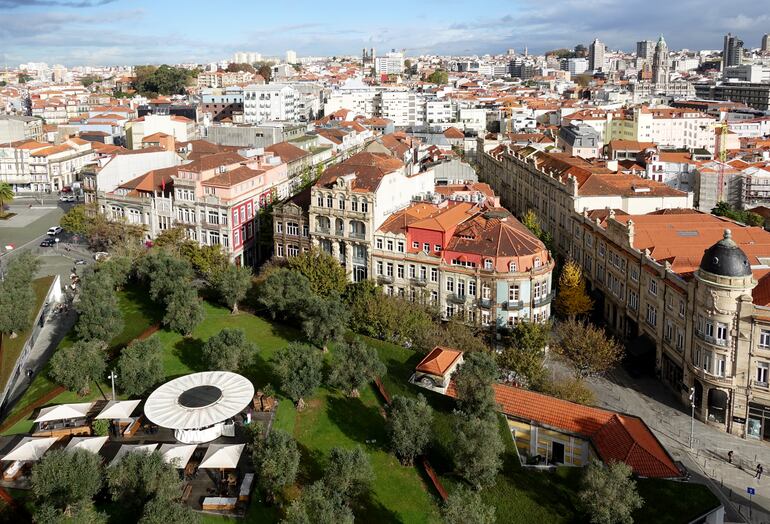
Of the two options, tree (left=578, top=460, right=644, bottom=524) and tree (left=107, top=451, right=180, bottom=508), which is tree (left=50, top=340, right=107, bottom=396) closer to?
tree (left=107, top=451, right=180, bottom=508)

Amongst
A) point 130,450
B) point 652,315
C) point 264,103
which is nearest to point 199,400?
point 130,450

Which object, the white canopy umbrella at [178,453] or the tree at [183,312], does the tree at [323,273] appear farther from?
the white canopy umbrella at [178,453]

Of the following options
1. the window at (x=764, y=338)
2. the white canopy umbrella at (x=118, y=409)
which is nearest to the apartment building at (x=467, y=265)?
the window at (x=764, y=338)

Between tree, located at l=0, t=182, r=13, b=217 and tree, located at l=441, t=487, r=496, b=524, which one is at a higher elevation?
tree, located at l=0, t=182, r=13, b=217

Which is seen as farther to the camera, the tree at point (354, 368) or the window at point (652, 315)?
the window at point (652, 315)

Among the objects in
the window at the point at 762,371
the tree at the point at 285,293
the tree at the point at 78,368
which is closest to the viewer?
the window at the point at 762,371

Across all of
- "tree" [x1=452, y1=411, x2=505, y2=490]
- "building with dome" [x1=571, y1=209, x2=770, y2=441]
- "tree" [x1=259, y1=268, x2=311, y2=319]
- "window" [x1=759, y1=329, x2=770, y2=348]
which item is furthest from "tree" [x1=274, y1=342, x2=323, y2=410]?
"window" [x1=759, y1=329, x2=770, y2=348]
